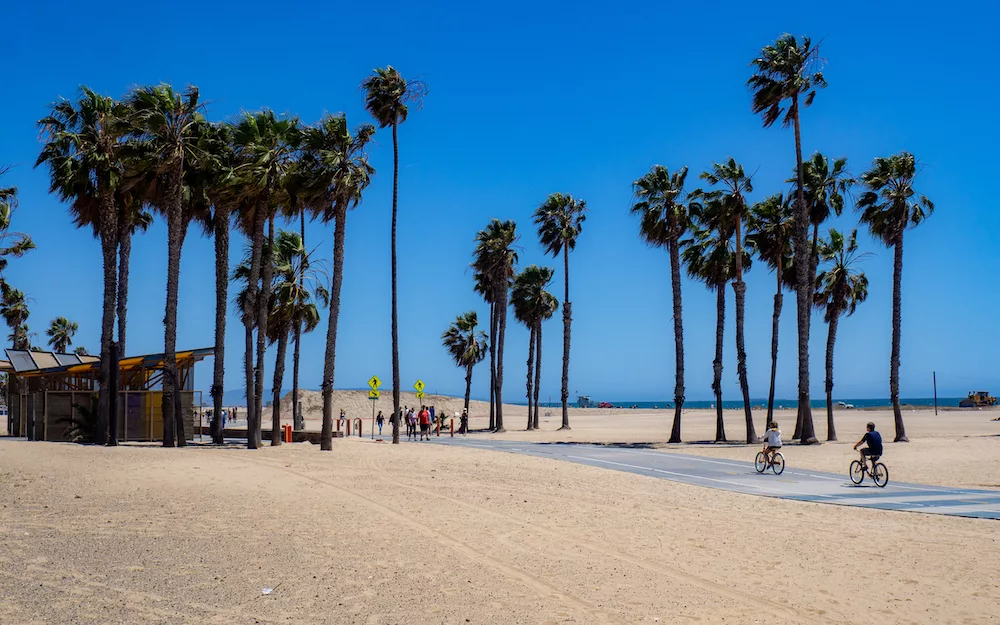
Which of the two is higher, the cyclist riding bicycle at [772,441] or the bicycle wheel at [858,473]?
the cyclist riding bicycle at [772,441]

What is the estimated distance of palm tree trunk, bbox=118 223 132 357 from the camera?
33.9m

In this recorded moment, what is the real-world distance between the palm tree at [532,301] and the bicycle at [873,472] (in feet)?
151

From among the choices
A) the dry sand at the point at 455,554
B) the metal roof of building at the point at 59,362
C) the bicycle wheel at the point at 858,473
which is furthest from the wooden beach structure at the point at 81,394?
the bicycle wheel at the point at 858,473

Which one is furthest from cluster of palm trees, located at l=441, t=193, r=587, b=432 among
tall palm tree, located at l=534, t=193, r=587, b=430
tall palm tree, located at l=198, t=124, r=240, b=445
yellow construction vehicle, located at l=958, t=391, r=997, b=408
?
yellow construction vehicle, located at l=958, t=391, r=997, b=408

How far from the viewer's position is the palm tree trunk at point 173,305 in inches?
1214

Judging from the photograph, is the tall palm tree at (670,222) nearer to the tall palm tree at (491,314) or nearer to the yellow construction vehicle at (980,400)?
the tall palm tree at (491,314)

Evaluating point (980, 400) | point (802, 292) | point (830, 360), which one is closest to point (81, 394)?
point (802, 292)

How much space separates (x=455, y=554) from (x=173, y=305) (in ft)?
A: 77.5

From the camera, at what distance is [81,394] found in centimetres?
3400

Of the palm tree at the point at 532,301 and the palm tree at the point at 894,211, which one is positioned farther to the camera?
the palm tree at the point at 532,301

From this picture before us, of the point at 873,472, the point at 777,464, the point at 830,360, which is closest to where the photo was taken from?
the point at 873,472

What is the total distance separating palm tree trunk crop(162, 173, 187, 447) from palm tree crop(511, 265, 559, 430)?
38.3 meters

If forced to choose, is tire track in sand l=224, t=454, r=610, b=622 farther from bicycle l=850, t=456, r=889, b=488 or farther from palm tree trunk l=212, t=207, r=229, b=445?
palm tree trunk l=212, t=207, r=229, b=445

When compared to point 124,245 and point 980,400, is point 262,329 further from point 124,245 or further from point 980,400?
point 980,400
